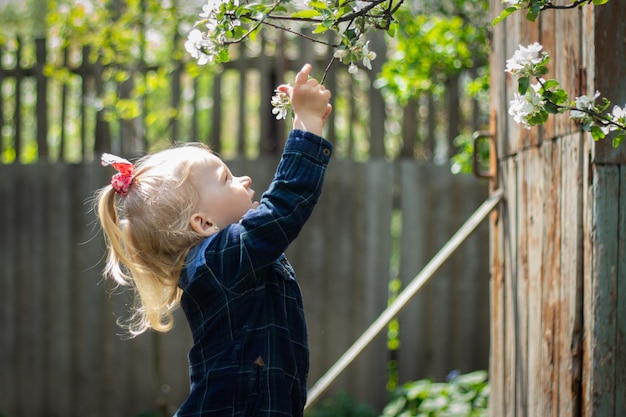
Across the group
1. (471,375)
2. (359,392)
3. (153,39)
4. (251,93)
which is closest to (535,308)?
(471,375)

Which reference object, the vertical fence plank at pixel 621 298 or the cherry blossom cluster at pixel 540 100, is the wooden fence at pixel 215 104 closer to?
the vertical fence plank at pixel 621 298

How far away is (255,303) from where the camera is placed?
6.77 ft

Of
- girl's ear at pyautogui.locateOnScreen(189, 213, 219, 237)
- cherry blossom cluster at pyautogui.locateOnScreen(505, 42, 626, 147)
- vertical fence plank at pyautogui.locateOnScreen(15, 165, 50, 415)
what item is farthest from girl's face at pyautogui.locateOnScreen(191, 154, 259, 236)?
vertical fence plank at pyautogui.locateOnScreen(15, 165, 50, 415)

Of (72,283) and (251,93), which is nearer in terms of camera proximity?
(72,283)

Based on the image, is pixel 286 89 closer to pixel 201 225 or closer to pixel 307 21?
pixel 307 21

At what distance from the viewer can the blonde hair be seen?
84.1 inches

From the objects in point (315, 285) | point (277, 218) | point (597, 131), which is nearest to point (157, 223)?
point (277, 218)

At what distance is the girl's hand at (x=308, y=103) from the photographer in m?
2.01

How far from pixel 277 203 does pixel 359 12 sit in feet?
1.57

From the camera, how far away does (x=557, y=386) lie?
93.7 inches

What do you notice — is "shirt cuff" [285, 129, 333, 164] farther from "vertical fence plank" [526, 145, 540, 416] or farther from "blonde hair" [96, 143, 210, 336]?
"vertical fence plank" [526, 145, 540, 416]

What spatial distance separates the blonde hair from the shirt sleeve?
163mm

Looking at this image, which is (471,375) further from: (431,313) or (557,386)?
(557,386)

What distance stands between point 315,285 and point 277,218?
3.16 metres
